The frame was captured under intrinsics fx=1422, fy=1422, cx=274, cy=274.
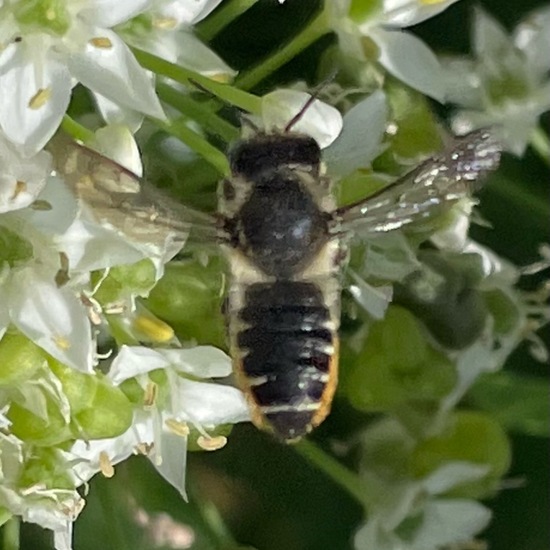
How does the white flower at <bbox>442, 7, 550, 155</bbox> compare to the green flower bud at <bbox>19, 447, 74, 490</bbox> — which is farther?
the white flower at <bbox>442, 7, 550, 155</bbox>

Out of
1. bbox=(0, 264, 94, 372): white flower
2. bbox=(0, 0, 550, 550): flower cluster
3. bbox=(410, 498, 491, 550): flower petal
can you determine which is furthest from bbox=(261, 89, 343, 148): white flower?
bbox=(410, 498, 491, 550): flower petal


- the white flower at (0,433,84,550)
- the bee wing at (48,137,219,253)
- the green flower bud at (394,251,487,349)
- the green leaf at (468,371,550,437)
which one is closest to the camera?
the bee wing at (48,137,219,253)

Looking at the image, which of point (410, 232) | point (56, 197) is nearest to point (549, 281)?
point (410, 232)

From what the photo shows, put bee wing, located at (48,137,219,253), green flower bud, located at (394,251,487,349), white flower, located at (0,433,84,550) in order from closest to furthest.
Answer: bee wing, located at (48,137,219,253), white flower, located at (0,433,84,550), green flower bud, located at (394,251,487,349)

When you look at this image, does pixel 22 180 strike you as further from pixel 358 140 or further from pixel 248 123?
pixel 358 140

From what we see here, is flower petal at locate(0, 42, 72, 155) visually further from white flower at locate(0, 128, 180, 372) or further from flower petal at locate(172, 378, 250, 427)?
flower petal at locate(172, 378, 250, 427)

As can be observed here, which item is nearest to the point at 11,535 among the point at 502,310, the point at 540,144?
the point at 502,310
